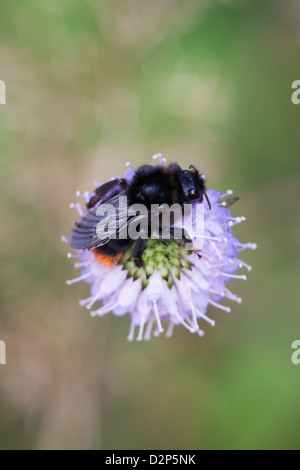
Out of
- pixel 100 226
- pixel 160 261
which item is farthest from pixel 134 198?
pixel 160 261

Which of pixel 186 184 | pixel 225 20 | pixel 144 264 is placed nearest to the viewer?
pixel 186 184

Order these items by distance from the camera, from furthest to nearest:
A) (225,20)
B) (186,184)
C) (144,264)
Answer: (225,20), (144,264), (186,184)

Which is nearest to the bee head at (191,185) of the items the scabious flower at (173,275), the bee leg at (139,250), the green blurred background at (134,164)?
the scabious flower at (173,275)

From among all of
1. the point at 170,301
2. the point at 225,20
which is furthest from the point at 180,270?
the point at 225,20

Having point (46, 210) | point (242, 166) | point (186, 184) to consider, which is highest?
point (242, 166)

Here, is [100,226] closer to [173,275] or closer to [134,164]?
[173,275]

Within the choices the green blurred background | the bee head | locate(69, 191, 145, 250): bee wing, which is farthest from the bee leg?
the green blurred background
